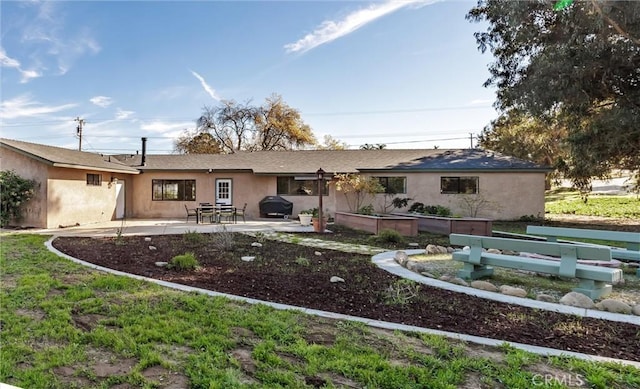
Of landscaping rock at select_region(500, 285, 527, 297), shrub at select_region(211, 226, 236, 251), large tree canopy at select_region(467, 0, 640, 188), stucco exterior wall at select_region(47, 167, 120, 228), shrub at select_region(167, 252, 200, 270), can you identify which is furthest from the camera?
stucco exterior wall at select_region(47, 167, 120, 228)

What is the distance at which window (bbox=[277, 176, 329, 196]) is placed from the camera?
19016mm

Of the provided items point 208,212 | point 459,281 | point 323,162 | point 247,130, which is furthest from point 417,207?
point 247,130

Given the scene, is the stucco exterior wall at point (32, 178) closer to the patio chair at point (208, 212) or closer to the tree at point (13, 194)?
the tree at point (13, 194)

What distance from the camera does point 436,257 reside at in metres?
8.48

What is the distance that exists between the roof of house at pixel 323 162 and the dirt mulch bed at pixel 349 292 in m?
9.72

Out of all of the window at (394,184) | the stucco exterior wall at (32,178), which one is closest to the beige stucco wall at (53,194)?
the stucco exterior wall at (32,178)

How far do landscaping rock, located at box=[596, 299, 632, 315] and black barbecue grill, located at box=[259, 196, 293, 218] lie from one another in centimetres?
1460

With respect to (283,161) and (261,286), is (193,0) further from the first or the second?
(283,161)

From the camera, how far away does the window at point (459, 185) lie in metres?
18.1

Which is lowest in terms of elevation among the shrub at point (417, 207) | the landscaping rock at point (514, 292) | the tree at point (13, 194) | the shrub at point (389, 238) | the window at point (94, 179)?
the landscaping rock at point (514, 292)

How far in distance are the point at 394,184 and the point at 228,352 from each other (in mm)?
16281

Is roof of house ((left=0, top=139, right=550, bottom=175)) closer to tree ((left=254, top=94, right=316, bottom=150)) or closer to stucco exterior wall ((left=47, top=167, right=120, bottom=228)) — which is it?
stucco exterior wall ((left=47, top=167, right=120, bottom=228))

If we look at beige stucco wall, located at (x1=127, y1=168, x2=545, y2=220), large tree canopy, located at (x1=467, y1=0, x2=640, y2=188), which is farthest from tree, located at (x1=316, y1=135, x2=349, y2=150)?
large tree canopy, located at (x1=467, y1=0, x2=640, y2=188)

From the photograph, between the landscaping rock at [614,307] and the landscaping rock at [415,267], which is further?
the landscaping rock at [415,267]
